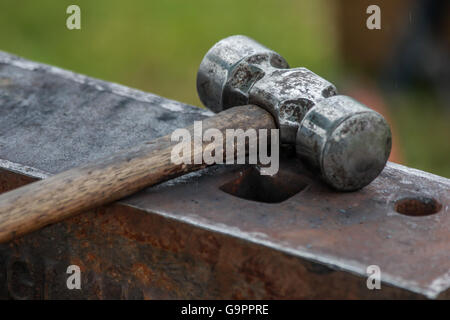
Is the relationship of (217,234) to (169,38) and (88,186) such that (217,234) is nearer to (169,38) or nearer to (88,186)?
(88,186)

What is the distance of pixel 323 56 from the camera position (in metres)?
5.55

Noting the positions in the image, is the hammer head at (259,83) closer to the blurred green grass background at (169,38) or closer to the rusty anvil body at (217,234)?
the rusty anvil body at (217,234)

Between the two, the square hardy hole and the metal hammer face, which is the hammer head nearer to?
the metal hammer face

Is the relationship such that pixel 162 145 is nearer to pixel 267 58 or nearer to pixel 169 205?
pixel 169 205

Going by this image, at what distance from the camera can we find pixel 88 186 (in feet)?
6.01

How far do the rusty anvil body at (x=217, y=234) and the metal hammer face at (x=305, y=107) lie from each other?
9 cm

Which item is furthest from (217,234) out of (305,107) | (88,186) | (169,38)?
(169,38)

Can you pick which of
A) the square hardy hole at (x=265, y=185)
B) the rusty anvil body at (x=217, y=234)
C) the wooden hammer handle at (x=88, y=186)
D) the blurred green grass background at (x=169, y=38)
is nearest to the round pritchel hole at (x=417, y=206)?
the rusty anvil body at (x=217, y=234)

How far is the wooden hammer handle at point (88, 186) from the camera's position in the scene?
69.6 inches

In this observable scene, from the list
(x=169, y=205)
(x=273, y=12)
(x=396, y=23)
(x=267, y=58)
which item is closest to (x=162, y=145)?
(x=169, y=205)

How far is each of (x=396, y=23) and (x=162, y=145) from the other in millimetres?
3238

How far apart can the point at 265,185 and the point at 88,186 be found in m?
0.49
